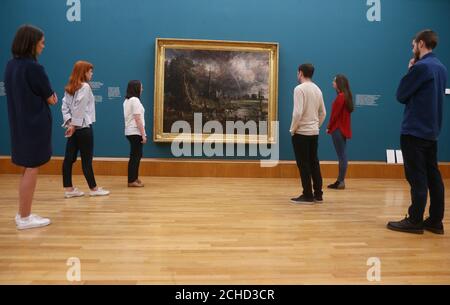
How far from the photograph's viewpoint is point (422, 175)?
4.03m

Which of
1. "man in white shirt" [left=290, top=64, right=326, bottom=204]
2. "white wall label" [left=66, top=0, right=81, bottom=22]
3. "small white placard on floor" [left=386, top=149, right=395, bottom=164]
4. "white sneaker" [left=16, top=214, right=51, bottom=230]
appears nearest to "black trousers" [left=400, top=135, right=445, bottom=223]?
"man in white shirt" [left=290, top=64, right=326, bottom=204]

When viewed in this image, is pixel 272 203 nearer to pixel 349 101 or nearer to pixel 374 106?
pixel 349 101

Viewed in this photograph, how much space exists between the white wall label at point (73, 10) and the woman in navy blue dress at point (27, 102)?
531 centimetres

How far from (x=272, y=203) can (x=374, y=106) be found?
489 cm

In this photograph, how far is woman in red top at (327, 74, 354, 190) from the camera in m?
6.94

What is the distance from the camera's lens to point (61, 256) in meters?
3.11

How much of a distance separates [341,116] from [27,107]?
4981 millimetres

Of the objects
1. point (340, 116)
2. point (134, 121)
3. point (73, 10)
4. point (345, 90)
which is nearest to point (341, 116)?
point (340, 116)

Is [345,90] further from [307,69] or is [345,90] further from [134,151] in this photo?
[134,151]

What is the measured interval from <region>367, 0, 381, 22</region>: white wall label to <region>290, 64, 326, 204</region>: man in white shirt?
4582 millimetres

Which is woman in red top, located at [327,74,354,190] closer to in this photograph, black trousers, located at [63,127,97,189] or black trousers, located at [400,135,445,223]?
black trousers, located at [400,135,445,223]

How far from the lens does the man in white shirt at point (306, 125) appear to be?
17.7 feet

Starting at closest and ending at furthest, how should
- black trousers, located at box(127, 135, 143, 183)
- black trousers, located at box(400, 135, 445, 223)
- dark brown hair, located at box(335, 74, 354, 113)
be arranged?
1. black trousers, located at box(400, 135, 445, 223)
2. black trousers, located at box(127, 135, 143, 183)
3. dark brown hair, located at box(335, 74, 354, 113)

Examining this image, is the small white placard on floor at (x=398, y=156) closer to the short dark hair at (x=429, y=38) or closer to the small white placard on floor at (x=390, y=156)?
the small white placard on floor at (x=390, y=156)
